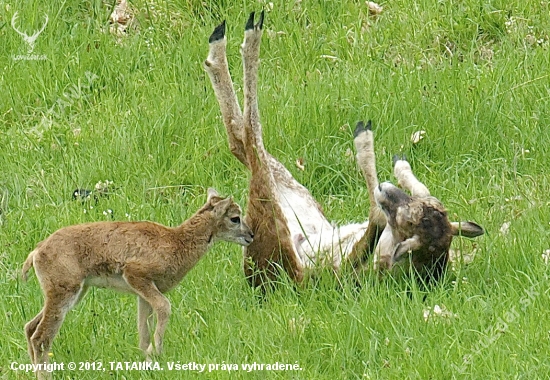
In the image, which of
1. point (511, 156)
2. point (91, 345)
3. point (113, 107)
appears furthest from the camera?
point (113, 107)

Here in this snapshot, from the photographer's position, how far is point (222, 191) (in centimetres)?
883

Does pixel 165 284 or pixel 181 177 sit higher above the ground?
pixel 165 284

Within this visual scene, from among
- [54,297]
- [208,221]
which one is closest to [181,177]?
[208,221]

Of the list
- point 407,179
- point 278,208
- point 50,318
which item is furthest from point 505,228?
point 50,318

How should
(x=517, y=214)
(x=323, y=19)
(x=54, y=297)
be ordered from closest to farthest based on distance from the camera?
(x=54, y=297), (x=517, y=214), (x=323, y=19)

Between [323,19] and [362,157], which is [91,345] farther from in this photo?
[323,19]

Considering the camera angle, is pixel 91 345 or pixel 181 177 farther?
pixel 181 177

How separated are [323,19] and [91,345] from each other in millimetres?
4719

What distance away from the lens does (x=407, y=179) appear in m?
8.15

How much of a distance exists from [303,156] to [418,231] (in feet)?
6.00

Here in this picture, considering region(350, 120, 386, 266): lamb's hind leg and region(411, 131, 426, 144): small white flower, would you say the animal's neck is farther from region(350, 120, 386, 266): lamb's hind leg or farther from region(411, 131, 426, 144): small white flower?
region(411, 131, 426, 144): small white flower

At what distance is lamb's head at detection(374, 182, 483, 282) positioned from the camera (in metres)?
7.27

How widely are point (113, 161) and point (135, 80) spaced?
128cm

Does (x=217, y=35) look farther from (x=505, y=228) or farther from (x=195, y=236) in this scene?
(x=505, y=228)
